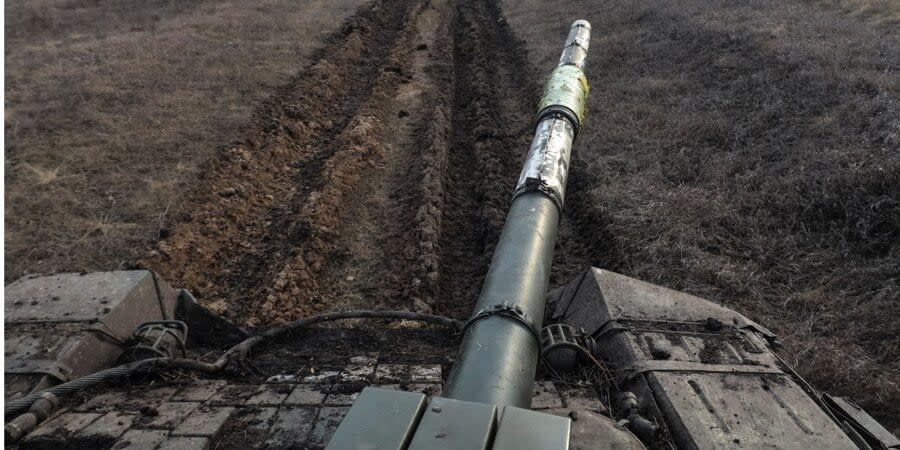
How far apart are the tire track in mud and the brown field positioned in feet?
0.12

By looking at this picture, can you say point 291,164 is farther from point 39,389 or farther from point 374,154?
point 39,389

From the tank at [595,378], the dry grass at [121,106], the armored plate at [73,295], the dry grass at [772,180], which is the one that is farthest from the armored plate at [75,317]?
the dry grass at [772,180]

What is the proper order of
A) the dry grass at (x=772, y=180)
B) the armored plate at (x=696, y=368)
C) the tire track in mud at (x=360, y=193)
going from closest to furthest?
the armored plate at (x=696, y=368), the dry grass at (x=772, y=180), the tire track in mud at (x=360, y=193)

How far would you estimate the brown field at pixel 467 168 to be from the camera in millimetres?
6098

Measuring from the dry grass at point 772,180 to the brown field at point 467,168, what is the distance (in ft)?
0.09

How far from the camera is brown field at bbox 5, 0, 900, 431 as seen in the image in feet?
20.0

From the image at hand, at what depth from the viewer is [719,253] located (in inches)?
251

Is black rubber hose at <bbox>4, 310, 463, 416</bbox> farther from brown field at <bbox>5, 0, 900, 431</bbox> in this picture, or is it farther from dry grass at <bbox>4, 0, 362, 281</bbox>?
dry grass at <bbox>4, 0, 362, 281</bbox>

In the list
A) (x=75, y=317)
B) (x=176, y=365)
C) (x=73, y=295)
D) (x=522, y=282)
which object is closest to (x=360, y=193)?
(x=73, y=295)

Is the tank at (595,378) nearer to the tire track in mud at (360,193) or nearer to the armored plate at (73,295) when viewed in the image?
the tire track in mud at (360,193)

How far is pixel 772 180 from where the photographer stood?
7.14 meters

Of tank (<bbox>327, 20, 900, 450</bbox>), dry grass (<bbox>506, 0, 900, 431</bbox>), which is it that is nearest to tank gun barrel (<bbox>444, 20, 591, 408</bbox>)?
tank (<bbox>327, 20, 900, 450</bbox>)

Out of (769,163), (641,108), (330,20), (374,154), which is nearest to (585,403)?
(769,163)

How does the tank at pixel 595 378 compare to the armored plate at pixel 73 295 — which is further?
the armored plate at pixel 73 295
